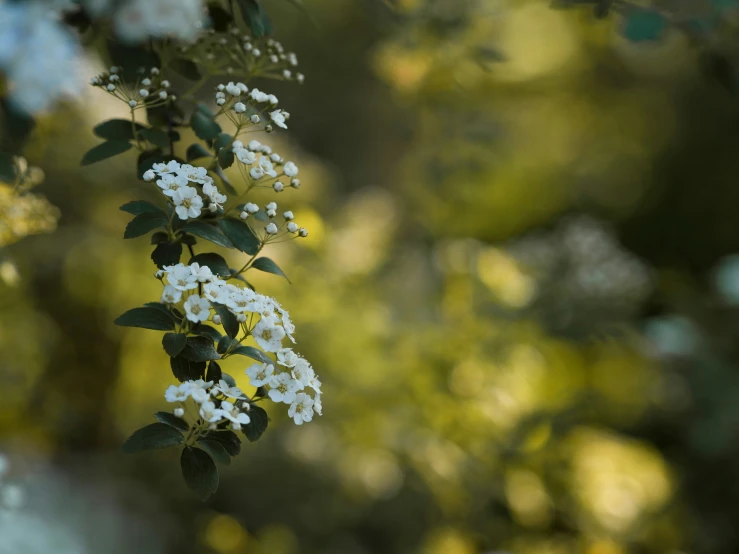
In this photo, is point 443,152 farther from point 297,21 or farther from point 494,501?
point 297,21

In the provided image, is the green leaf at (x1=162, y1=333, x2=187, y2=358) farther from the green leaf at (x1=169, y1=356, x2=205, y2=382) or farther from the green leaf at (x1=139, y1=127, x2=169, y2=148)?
the green leaf at (x1=139, y1=127, x2=169, y2=148)

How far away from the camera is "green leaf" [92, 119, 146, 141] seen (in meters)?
0.72

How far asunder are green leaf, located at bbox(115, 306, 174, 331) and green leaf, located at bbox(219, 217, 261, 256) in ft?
0.30

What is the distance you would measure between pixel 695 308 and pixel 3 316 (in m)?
2.29

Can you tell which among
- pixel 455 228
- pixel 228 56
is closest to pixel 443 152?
pixel 455 228

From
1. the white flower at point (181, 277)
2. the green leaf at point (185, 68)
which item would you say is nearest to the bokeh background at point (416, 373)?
the green leaf at point (185, 68)

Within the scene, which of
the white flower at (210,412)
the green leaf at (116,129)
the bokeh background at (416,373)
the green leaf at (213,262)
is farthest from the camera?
the bokeh background at (416,373)

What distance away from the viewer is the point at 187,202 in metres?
0.60

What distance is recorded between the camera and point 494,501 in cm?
178

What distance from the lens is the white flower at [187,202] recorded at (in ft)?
1.92

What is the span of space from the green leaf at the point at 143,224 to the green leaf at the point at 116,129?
0.15 m

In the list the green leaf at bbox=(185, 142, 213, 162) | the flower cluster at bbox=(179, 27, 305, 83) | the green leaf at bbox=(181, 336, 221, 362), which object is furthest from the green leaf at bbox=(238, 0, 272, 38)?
the green leaf at bbox=(181, 336, 221, 362)

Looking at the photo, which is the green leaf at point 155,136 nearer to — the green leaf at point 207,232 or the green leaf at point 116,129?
the green leaf at point 116,129

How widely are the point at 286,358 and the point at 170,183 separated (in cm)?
18
